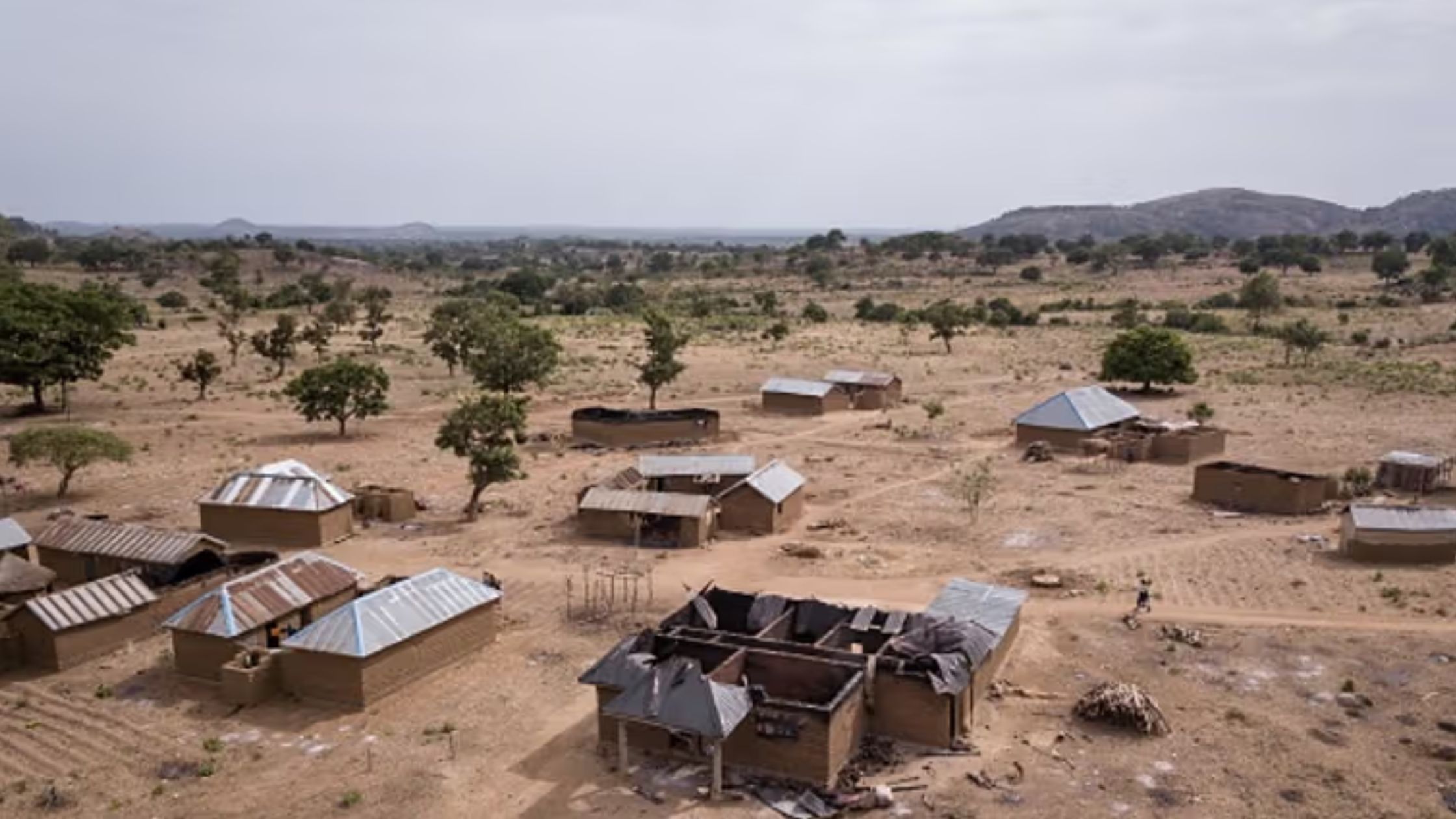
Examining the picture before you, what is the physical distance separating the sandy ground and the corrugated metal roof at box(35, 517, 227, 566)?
267cm

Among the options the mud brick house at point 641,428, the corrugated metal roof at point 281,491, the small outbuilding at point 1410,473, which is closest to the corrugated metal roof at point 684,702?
the corrugated metal roof at point 281,491

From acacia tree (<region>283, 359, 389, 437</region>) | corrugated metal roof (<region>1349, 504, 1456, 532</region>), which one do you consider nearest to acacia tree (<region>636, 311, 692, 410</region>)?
acacia tree (<region>283, 359, 389, 437</region>)

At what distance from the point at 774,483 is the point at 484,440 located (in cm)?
848

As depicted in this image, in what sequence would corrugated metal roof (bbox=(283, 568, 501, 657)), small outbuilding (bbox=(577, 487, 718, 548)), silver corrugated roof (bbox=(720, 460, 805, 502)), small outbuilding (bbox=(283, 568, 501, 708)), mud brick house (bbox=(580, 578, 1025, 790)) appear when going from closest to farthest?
mud brick house (bbox=(580, 578, 1025, 790)) < small outbuilding (bbox=(283, 568, 501, 708)) < corrugated metal roof (bbox=(283, 568, 501, 657)) < small outbuilding (bbox=(577, 487, 718, 548)) < silver corrugated roof (bbox=(720, 460, 805, 502))

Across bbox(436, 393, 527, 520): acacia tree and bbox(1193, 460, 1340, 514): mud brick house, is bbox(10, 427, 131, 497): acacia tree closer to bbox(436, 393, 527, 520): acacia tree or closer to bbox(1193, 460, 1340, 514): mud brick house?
bbox(436, 393, 527, 520): acacia tree

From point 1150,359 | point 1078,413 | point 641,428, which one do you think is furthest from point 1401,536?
point 1150,359

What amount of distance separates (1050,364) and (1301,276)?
Answer: 243 feet

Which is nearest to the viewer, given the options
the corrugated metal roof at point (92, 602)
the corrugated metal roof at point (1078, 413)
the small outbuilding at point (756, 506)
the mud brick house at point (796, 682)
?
the mud brick house at point (796, 682)

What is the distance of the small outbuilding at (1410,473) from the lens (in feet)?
111

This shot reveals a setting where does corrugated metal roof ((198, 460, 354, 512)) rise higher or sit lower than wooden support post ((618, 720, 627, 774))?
higher

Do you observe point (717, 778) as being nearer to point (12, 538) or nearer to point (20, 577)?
point (20, 577)

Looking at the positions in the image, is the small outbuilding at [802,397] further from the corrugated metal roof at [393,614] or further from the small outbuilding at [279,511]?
the corrugated metal roof at [393,614]

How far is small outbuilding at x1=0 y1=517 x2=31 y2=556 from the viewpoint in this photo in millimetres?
26516

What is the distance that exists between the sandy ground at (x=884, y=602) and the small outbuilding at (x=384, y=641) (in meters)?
0.39
